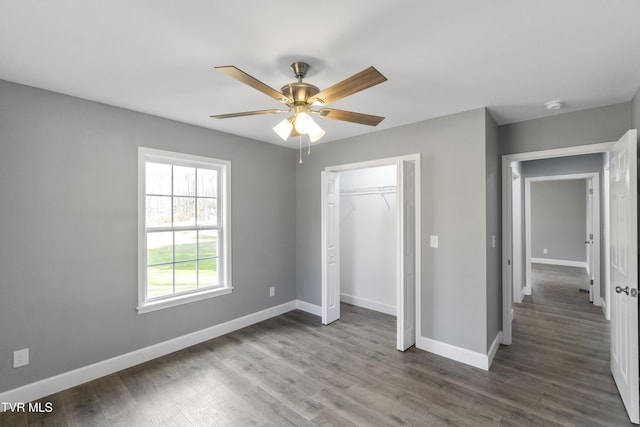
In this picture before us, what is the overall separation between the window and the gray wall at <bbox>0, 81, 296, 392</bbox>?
10 cm

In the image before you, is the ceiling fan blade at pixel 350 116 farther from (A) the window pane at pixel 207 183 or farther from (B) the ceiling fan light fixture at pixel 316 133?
(A) the window pane at pixel 207 183

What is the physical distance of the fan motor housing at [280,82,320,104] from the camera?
6.28 ft

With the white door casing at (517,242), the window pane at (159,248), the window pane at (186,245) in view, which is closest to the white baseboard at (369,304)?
the white door casing at (517,242)

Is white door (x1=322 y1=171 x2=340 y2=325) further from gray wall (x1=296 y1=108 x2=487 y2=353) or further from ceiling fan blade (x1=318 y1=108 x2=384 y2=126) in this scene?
ceiling fan blade (x1=318 y1=108 x2=384 y2=126)

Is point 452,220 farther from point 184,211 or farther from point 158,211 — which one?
point 158,211

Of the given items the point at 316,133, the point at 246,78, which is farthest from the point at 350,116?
the point at 246,78

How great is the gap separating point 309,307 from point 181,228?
220cm

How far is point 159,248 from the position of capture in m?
3.18

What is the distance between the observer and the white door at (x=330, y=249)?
13.0 ft

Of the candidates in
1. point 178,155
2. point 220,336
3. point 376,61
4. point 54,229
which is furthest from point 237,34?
point 220,336

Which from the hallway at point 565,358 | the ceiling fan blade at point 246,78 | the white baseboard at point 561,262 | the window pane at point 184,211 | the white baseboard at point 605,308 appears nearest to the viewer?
the ceiling fan blade at point 246,78

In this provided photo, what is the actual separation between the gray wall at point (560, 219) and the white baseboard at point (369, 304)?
6.56m

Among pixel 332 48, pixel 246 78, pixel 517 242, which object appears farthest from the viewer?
pixel 517 242

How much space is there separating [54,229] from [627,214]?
4.51 meters
